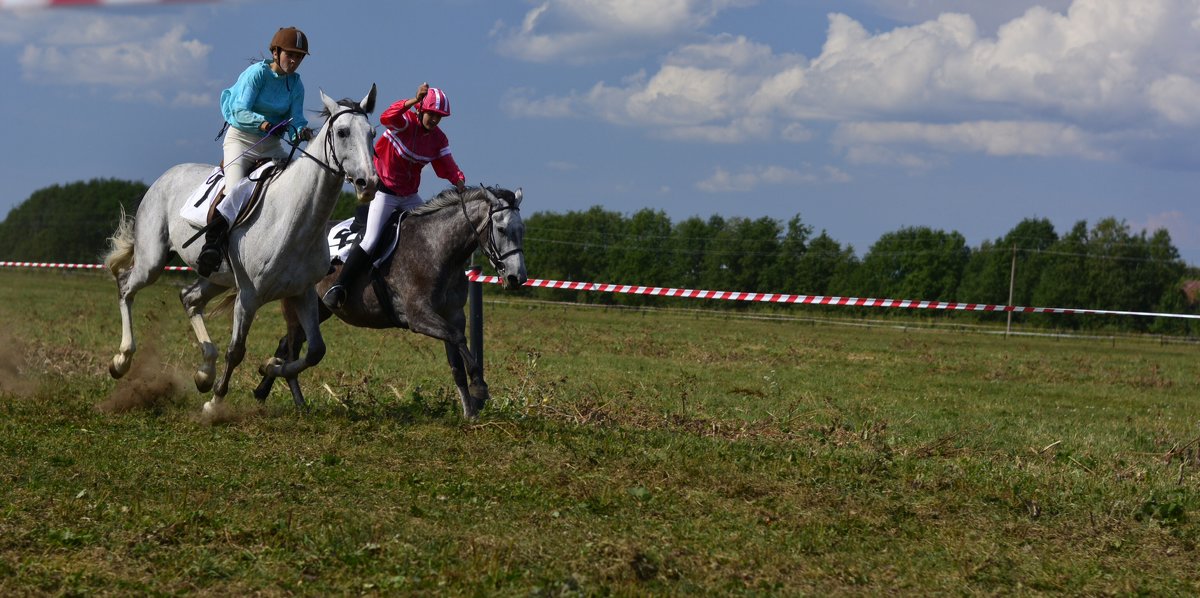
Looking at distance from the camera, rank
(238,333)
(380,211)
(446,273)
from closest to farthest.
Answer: (238,333) → (446,273) → (380,211)

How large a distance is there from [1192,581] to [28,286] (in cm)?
4251

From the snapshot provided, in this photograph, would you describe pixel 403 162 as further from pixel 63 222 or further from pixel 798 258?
pixel 63 222

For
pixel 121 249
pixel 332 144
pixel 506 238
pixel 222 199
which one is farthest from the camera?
pixel 121 249

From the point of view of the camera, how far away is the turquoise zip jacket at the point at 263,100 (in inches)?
387

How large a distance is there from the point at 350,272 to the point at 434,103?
1.65 m

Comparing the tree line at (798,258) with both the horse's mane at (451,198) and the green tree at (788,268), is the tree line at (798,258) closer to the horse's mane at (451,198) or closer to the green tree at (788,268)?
the green tree at (788,268)

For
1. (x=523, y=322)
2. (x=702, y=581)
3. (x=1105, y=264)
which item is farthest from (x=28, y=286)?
(x=1105, y=264)

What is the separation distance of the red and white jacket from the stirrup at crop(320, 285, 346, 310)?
1.03 metres

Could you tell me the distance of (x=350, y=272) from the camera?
1053 cm

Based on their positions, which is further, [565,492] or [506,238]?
[506,238]

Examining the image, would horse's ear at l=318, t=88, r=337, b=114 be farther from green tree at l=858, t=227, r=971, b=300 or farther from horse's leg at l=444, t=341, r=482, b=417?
green tree at l=858, t=227, r=971, b=300

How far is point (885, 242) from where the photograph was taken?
68.1 metres

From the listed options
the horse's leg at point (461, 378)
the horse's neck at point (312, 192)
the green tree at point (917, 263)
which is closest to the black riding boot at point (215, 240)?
the horse's neck at point (312, 192)

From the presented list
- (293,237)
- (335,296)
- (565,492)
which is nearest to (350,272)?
(335,296)
